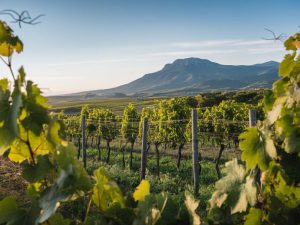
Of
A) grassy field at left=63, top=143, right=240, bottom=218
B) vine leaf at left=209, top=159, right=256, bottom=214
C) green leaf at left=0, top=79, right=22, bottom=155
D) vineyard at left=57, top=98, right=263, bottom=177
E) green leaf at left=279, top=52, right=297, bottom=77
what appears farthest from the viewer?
vineyard at left=57, top=98, right=263, bottom=177

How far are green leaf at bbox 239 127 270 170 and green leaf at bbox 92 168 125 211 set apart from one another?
0.48m

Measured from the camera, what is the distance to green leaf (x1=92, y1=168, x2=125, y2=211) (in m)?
0.92

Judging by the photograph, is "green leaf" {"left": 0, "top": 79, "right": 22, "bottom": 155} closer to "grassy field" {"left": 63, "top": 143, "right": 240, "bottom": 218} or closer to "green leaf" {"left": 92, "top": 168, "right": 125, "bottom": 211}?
"green leaf" {"left": 92, "top": 168, "right": 125, "bottom": 211}

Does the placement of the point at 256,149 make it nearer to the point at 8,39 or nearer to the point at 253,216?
the point at 253,216

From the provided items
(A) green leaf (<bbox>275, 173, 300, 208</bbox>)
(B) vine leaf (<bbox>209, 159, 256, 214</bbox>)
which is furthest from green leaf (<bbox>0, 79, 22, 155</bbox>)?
(A) green leaf (<bbox>275, 173, 300, 208</bbox>)

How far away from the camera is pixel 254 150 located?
4.13 feet

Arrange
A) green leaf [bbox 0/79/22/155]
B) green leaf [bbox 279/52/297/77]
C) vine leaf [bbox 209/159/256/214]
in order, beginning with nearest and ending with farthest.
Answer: green leaf [bbox 0/79/22/155] → vine leaf [bbox 209/159/256/214] → green leaf [bbox 279/52/297/77]

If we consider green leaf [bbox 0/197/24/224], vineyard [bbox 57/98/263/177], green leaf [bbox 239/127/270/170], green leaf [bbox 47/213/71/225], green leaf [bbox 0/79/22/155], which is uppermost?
green leaf [bbox 0/79/22/155]

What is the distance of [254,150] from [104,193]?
1.82 feet

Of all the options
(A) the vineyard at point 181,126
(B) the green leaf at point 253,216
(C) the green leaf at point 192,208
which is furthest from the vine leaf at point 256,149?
(A) the vineyard at point 181,126

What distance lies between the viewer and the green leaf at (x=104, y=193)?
0.92 metres

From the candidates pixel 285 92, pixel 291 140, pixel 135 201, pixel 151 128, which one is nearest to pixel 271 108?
pixel 285 92

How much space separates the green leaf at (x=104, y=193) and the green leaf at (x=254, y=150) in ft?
1.57

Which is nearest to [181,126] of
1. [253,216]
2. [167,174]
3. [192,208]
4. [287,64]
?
[167,174]
